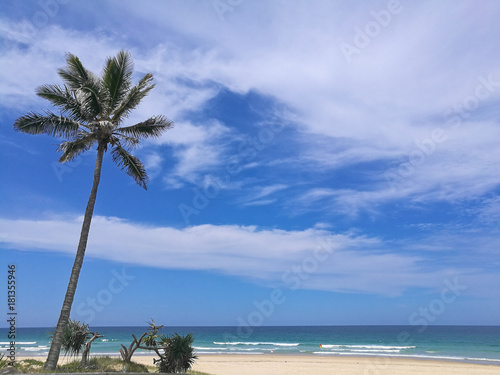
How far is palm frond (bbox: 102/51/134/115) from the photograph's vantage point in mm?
15641

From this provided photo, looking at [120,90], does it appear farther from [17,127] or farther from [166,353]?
[166,353]

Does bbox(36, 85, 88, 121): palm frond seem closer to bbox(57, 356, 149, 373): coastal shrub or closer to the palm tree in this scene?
the palm tree

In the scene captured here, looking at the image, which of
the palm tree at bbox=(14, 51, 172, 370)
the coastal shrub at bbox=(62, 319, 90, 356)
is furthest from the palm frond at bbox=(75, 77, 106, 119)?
the coastal shrub at bbox=(62, 319, 90, 356)

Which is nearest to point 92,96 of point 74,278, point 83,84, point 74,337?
point 83,84

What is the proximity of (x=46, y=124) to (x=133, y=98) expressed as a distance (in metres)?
3.33

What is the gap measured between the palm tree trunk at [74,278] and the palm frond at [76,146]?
2.01 feet

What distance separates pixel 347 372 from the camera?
26.6 m

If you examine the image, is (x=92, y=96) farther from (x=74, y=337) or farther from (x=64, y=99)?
(x=74, y=337)

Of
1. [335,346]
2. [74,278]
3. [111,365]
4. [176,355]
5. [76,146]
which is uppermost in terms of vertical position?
[76,146]

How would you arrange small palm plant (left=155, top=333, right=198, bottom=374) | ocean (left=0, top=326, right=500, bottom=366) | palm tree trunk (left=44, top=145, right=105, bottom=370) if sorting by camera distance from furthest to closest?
ocean (left=0, top=326, right=500, bottom=366) → small palm plant (left=155, top=333, right=198, bottom=374) → palm tree trunk (left=44, top=145, right=105, bottom=370)

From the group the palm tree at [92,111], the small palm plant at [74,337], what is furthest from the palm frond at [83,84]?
the small palm plant at [74,337]

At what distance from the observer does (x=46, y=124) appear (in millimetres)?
15391

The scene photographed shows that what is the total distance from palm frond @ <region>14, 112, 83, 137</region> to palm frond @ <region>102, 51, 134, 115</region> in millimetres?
1526

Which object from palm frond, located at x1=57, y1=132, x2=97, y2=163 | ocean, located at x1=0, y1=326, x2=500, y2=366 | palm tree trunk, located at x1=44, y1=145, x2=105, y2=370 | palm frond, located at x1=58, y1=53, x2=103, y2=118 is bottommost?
ocean, located at x1=0, y1=326, x2=500, y2=366
